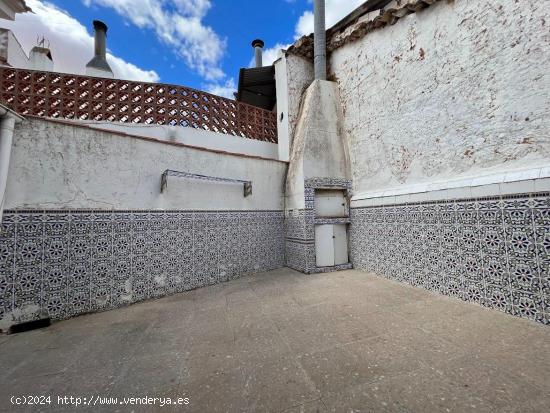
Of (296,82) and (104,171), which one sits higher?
(296,82)

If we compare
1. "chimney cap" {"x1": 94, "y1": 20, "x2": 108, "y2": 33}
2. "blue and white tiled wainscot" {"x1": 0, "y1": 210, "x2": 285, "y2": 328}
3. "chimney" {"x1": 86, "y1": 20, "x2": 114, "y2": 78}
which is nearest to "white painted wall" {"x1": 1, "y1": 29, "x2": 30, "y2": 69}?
"chimney" {"x1": 86, "y1": 20, "x2": 114, "y2": 78}

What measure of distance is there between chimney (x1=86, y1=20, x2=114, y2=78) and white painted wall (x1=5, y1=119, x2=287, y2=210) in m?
8.04

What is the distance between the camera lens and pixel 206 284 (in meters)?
4.11

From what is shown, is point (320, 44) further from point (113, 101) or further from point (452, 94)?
point (113, 101)

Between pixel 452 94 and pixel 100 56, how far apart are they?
12.0 m

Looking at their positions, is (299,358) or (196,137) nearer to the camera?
(299,358)

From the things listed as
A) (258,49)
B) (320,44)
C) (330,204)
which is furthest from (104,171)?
(258,49)

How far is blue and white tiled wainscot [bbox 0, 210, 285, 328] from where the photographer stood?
2709 millimetres

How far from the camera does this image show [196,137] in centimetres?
486

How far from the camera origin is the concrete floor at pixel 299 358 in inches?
56.9

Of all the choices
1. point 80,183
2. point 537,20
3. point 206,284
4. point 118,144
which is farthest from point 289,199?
point 537,20

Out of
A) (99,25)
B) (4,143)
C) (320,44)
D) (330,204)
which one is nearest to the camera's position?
(4,143)

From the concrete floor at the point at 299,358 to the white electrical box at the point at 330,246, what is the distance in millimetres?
1665

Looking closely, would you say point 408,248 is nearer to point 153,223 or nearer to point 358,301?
point 358,301
